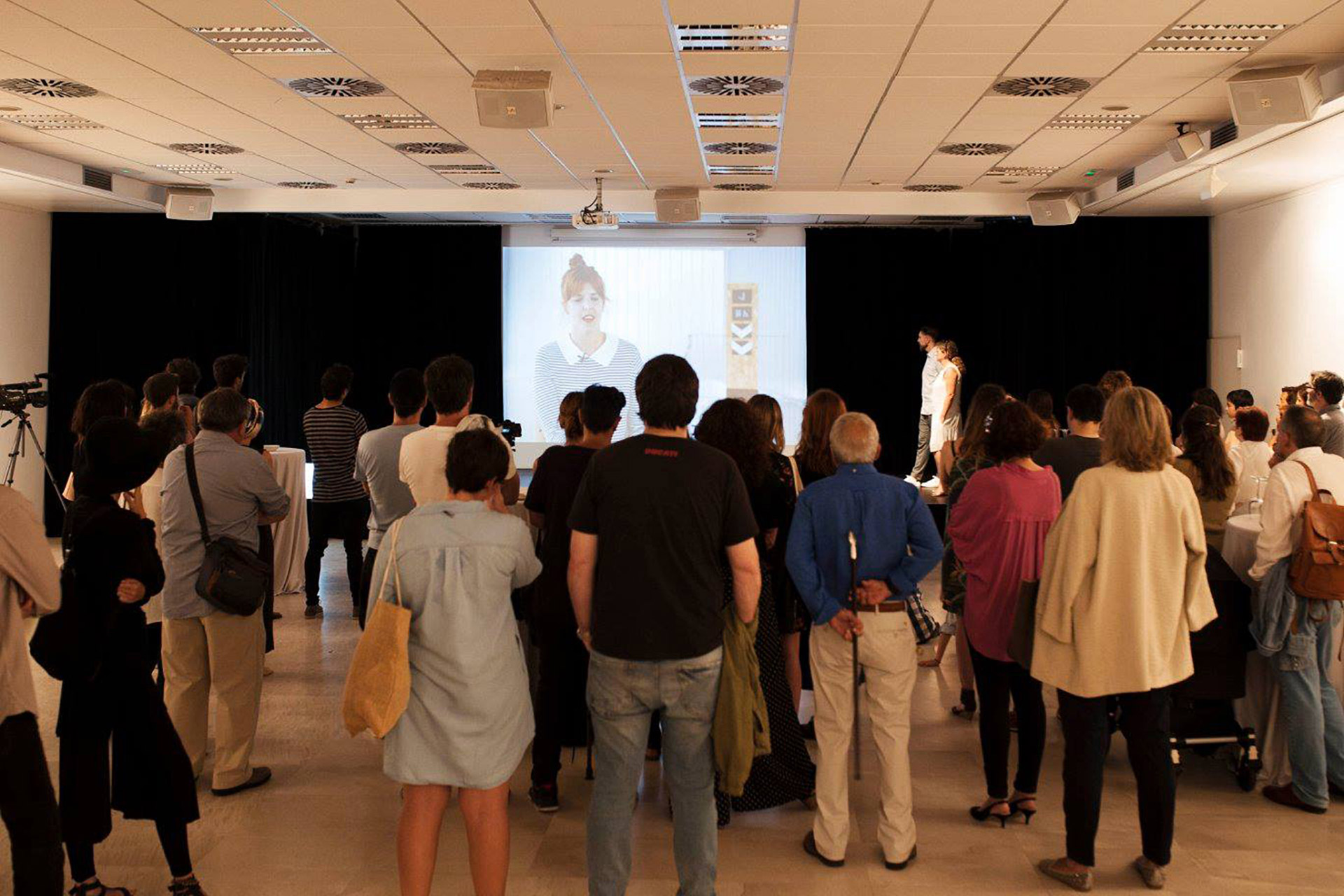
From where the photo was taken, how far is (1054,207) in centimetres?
1035

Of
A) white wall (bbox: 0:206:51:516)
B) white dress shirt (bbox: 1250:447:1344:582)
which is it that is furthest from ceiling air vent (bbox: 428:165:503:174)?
white dress shirt (bbox: 1250:447:1344:582)

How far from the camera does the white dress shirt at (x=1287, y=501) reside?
3875mm

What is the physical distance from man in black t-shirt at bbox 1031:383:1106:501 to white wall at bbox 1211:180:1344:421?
5.50 metres

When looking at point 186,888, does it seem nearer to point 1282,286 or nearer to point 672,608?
point 672,608

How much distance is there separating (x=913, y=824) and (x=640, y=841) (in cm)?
92

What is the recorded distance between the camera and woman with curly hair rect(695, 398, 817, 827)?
12.4 ft

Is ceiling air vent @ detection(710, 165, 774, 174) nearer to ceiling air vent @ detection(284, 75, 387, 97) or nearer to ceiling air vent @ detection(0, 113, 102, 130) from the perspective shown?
ceiling air vent @ detection(284, 75, 387, 97)

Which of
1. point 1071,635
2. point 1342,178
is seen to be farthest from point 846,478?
point 1342,178

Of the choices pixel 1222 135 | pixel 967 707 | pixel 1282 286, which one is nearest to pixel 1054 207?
pixel 1282 286

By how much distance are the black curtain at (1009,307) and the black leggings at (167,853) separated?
1065cm

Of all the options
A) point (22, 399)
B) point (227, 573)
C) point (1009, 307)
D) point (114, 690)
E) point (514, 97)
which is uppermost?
point (514, 97)

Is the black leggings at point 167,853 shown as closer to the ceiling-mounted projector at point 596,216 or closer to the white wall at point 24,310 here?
the ceiling-mounted projector at point 596,216

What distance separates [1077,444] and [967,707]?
1.42 meters

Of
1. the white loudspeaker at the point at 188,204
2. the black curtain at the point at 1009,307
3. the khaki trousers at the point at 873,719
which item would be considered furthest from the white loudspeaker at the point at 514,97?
the black curtain at the point at 1009,307
